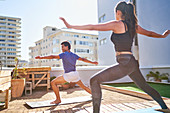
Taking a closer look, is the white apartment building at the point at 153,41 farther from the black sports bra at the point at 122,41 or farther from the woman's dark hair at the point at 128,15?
the black sports bra at the point at 122,41

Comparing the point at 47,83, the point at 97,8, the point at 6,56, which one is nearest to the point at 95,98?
the point at 47,83

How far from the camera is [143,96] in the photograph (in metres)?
4.51

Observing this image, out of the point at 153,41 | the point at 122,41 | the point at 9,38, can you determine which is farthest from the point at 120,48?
the point at 9,38

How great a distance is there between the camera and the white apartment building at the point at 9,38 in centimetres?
6756

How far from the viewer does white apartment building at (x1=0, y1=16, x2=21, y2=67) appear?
A: 6756 cm

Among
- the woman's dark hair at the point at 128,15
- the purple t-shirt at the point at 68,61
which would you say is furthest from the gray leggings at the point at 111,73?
the purple t-shirt at the point at 68,61

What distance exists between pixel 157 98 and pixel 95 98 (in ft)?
3.27

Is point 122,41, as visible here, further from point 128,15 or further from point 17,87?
point 17,87

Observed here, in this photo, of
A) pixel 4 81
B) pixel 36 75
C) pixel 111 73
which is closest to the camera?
pixel 111 73

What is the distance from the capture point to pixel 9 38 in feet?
223

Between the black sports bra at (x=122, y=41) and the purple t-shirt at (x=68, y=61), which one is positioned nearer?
the black sports bra at (x=122, y=41)

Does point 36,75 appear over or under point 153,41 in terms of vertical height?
under

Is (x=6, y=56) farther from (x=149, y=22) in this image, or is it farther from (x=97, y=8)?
(x=149, y=22)

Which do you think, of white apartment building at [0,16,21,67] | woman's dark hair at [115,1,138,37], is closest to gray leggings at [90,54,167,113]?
woman's dark hair at [115,1,138,37]
